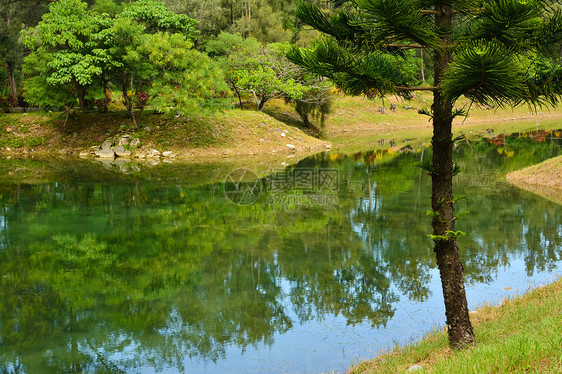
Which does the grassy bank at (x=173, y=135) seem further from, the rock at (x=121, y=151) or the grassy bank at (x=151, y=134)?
the rock at (x=121, y=151)

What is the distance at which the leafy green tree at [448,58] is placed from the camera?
4.99 meters

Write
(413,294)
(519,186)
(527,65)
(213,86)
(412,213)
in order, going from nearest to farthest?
(527,65)
(413,294)
(412,213)
(519,186)
(213,86)

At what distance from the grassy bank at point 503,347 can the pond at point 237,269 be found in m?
0.83

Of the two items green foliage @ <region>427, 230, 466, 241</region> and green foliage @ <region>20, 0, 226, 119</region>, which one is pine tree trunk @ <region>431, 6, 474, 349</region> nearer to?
green foliage @ <region>427, 230, 466, 241</region>

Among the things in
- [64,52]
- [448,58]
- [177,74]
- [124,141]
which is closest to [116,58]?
[64,52]

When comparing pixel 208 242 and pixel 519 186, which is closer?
pixel 208 242

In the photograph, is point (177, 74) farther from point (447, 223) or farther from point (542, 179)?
point (447, 223)

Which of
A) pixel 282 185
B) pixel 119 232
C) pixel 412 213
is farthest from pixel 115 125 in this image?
pixel 412 213

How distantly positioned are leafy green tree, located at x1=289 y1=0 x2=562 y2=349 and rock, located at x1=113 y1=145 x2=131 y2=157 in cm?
2622

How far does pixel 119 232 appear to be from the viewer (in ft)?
48.5

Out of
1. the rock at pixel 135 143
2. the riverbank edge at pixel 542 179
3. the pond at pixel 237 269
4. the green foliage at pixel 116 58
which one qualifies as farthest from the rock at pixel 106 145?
the riverbank edge at pixel 542 179

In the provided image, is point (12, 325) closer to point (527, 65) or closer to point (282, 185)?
point (527, 65)

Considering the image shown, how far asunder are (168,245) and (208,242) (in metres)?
1.04

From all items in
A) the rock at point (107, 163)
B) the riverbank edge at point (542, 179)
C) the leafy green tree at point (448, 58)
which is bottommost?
the riverbank edge at point (542, 179)
